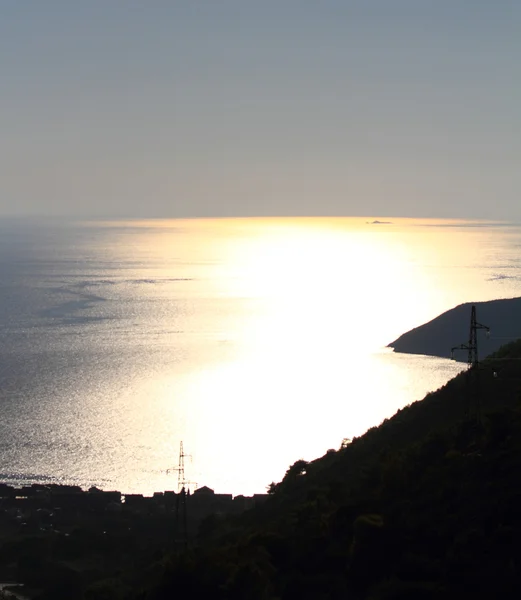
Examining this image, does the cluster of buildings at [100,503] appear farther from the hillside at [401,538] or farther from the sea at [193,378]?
the hillside at [401,538]

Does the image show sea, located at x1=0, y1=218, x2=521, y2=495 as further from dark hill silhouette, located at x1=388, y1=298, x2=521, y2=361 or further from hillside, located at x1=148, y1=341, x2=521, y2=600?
hillside, located at x1=148, y1=341, x2=521, y2=600

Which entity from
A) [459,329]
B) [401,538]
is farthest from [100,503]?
[459,329]

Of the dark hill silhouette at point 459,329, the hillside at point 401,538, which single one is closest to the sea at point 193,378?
the dark hill silhouette at point 459,329

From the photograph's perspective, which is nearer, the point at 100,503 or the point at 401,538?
the point at 401,538

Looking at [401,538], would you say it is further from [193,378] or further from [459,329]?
[459,329]

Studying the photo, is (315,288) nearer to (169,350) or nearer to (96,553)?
(169,350)
